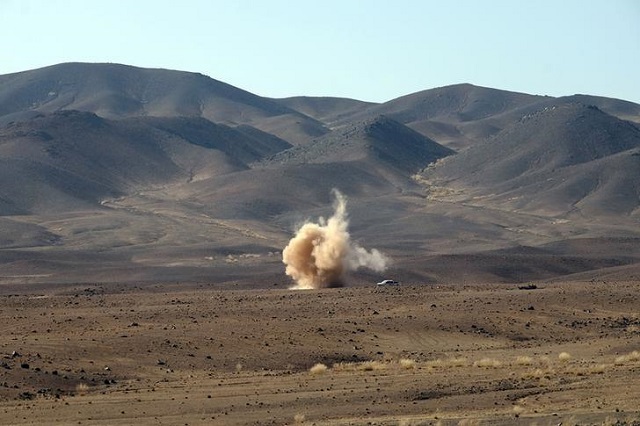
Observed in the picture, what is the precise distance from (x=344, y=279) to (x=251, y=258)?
116 ft

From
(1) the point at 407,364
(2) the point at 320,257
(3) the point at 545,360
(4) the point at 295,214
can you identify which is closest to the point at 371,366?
(1) the point at 407,364

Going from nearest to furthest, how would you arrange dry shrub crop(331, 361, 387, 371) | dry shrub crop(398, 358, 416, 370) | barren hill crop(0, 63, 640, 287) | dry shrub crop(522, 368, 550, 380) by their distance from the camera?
dry shrub crop(522, 368, 550, 380), dry shrub crop(398, 358, 416, 370), dry shrub crop(331, 361, 387, 371), barren hill crop(0, 63, 640, 287)

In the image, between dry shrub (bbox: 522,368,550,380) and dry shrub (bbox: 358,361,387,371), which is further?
dry shrub (bbox: 358,361,387,371)

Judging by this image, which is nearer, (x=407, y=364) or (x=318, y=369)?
(x=318, y=369)

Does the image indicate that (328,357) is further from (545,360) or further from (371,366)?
(545,360)

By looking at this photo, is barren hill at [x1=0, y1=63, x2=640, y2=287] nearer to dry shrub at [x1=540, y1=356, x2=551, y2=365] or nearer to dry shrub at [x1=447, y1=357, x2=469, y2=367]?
dry shrub at [x1=540, y1=356, x2=551, y2=365]

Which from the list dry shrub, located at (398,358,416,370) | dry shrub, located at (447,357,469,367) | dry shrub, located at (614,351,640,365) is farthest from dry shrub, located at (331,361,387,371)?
dry shrub, located at (614,351,640,365)

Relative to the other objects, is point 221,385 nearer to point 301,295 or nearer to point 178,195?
point 301,295

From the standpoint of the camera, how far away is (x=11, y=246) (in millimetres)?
123938

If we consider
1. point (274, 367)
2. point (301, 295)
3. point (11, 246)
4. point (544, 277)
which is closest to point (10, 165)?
point (11, 246)

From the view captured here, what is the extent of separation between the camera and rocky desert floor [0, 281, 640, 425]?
3503 cm

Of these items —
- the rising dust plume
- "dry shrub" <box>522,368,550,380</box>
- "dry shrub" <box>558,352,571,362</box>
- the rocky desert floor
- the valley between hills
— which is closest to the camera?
the rocky desert floor

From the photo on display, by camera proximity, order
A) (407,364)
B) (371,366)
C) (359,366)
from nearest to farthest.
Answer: (407,364), (371,366), (359,366)

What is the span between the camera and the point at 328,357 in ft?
156
